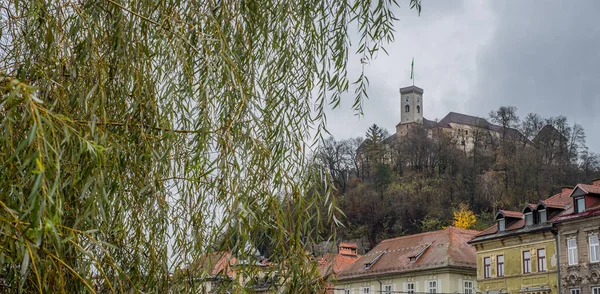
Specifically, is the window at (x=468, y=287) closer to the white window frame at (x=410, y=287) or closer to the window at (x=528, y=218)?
the white window frame at (x=410, y=287)

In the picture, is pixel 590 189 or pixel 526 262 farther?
pixel 526 262

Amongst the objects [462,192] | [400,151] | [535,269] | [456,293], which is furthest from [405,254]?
[400,151]

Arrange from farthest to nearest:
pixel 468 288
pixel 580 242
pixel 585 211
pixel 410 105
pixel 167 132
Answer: pixel 410 105
pixel 468 288
pixel 580 242
pixel 585 211
pixel 167 132

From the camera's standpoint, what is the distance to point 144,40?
4.82m

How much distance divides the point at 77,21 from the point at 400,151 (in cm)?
9529

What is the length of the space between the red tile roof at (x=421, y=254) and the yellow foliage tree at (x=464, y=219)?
28.8m

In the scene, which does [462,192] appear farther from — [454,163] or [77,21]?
[77,21]

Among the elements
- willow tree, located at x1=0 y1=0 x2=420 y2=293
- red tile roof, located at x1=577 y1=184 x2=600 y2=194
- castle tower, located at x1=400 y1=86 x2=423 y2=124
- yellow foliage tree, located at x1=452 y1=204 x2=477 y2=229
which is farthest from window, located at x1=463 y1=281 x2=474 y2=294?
castle tower, located at x1=400 y1=86 x2=423 y2=124

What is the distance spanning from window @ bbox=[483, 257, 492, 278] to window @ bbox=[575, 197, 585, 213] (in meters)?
6.02

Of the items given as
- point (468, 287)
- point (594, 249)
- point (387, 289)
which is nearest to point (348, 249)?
point (387, 289)

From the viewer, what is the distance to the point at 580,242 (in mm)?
32156

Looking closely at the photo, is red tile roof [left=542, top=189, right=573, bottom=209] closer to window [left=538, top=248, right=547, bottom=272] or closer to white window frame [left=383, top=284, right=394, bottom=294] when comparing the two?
window [left=538, top=248, right=547, bottom=272]

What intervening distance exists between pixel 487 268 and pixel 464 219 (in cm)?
3814

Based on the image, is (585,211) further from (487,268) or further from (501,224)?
(487,268)
